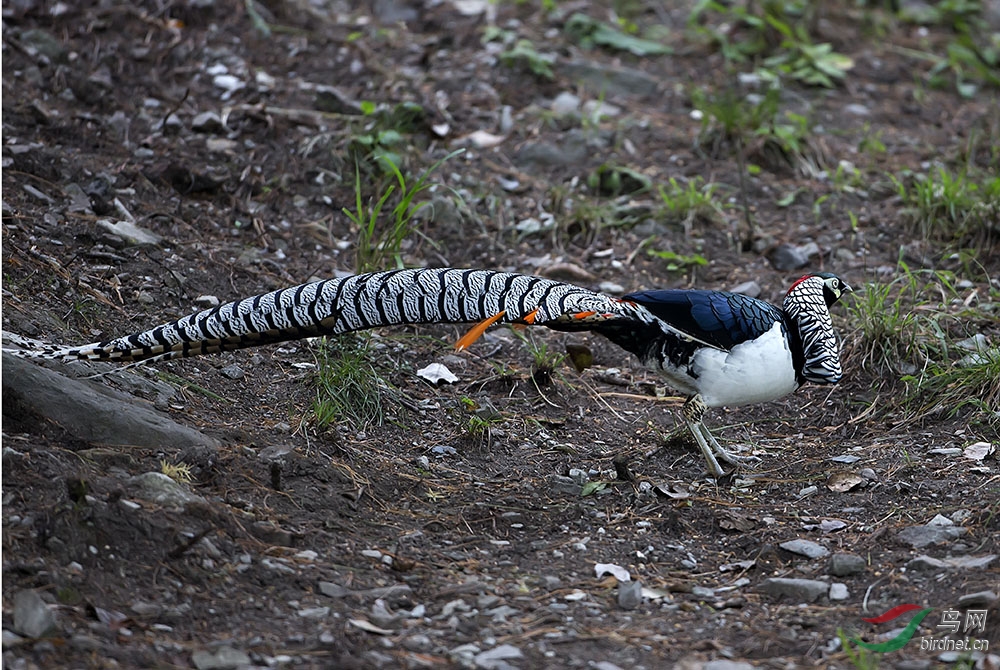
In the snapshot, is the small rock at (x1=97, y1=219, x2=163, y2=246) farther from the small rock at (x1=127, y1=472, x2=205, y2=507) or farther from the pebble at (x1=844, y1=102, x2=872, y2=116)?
the pebble at (x1=844, y1=102, x2=872, y2=116)

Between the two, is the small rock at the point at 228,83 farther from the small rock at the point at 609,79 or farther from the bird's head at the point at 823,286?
the bird's head at the point at 823,286

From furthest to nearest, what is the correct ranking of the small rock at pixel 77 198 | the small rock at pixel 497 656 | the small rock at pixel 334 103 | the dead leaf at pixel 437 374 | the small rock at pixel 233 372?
1. the small rock at pixel 334 103
2. the small rock at pixel 77 198
3. the dead leaf at pixel 437 374
4. the small rock at pixel 233 372
5. the small rock at pixel 497 656

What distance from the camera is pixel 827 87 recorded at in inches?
316

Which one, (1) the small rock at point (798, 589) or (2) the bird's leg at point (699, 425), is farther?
(2) the bird's leg at point (699, 425)

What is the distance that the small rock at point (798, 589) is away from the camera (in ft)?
11.5

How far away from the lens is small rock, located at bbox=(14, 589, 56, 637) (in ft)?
9.36

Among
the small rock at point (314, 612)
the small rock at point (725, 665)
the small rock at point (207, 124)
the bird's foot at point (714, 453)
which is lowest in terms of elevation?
the bird's foot at point (714, 453)

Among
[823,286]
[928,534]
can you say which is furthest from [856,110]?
[928,534]

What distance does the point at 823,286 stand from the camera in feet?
15.8

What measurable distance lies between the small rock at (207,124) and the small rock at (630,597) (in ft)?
14.1

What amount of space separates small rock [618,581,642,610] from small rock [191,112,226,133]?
4.30 m

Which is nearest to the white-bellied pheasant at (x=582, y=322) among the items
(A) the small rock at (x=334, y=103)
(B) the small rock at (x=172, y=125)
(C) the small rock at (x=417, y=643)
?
(C) the small rock at (x=417, y=643)

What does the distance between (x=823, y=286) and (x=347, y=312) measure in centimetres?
220

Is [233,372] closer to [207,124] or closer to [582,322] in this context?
[582,322]
